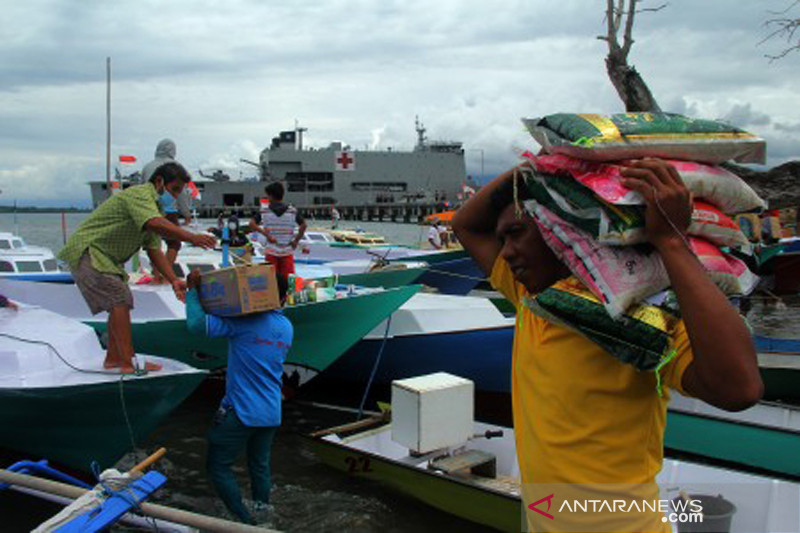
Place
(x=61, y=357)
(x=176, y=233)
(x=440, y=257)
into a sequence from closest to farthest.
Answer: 1. (x=176, y=233)
2. (x=61, y=357)
3. (x=440, y=257)

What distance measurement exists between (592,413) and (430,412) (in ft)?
14.9

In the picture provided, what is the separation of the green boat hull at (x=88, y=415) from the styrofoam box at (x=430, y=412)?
181 cm

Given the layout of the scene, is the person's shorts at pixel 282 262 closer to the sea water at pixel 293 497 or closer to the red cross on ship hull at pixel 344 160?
the sea water at pixel 293 497

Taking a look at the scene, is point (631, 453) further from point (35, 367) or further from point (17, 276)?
point (17, 276)

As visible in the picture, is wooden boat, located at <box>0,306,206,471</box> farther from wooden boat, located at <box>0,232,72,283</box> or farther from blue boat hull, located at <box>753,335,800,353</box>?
blue boat hull, located at <box>753,335,800,353</box>

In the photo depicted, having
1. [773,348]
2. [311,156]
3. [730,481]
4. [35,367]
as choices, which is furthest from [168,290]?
[311,156]

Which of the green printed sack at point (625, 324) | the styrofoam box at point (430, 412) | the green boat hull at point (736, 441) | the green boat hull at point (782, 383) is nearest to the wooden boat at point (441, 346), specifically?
the green boat hull at point (736, 441)

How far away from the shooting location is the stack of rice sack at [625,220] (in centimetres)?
162

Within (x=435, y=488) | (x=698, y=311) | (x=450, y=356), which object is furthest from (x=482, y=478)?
(x=698, y=311)

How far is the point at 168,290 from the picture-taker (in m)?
9.88

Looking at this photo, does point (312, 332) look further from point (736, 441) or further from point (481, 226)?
point (481, 226)

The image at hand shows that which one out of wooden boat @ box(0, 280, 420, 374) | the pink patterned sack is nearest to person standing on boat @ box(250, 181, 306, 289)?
wooden boat @ box(0, 280, 420, 374)

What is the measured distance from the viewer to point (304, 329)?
8836 mm

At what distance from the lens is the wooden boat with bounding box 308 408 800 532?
18.0 feet
